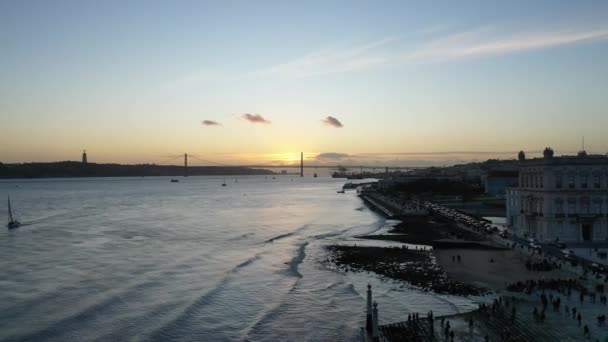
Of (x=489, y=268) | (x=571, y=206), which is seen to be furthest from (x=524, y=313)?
(x=571, y=206)

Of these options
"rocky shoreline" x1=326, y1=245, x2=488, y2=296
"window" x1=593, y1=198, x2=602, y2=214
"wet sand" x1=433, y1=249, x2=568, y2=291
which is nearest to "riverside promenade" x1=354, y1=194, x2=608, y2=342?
"wet sand" x1=433, y1=249, x2=568, y2=291

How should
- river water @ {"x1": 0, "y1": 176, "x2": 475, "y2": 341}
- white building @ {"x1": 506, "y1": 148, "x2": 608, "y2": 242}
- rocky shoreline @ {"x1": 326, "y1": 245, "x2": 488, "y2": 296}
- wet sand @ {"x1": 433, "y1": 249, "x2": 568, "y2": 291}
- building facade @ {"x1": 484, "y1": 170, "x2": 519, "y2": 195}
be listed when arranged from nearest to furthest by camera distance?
river water @ {"x1": 0, "y1": 176, "x2": 475, "y2": 341}, rocky shoreline @ {"x1": 326, "y1": 245, "x2": 488, "y2": 296}, wet sand @ {"x1": 433, "y1": 249, "x2": 568, "y2": 291}, white building @ {"x1": 506, "y1": 148, "x2": 608, "y2": 242}, building facade @ {"x1": 484, "y1": 170, "x2": 519, "y2": 195}

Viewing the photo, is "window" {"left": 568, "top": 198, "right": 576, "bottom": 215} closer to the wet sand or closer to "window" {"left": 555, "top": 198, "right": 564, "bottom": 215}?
"window" {"left": 555, "top": 198, "right": 564, "bottom": 215}

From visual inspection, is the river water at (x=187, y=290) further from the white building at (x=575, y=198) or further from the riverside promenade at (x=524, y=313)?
the white building at (x=575, y=198)

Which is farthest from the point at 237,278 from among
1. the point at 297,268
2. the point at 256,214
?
the point at 256,214

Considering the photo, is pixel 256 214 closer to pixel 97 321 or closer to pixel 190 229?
pixel 190 229

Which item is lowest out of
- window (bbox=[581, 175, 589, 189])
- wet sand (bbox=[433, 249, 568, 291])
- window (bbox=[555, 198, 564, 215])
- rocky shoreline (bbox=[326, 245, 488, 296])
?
rocky shoreline (bbox=[326, 245, 488, 296])

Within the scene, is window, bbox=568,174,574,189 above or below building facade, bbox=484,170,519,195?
above

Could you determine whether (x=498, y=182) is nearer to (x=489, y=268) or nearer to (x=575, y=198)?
(x=575, y=198)


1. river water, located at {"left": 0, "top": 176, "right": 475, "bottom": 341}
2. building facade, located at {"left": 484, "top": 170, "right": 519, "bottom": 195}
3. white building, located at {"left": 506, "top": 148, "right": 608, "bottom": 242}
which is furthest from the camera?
building facade, located at {"left": 484, "top": 170, "right": 519, "bottom": 195}

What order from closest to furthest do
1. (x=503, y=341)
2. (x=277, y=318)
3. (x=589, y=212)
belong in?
(x=503, y=341), (x=277, y=318), (x=589, y=212)

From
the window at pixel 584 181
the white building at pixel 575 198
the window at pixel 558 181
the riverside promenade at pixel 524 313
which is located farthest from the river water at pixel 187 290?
the window at pixel 584 181
